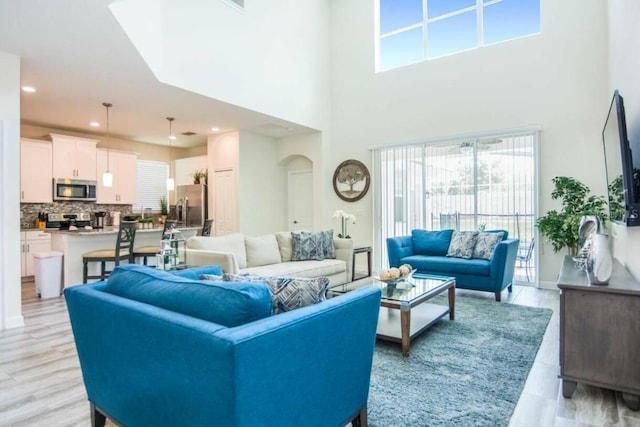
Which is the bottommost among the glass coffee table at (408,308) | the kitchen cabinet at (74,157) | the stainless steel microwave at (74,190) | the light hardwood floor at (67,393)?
the light hardwood floor at (67,393)

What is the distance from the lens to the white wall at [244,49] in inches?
168

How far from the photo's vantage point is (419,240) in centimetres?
548

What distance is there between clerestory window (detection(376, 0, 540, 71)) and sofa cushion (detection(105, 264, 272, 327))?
19.6 ft

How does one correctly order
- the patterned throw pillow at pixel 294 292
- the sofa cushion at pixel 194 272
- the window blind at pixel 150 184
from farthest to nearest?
the window blind at pixel 150 184 < the sofa cushion at pixel 194 272 < the patterned throw pillow at pixel 294 292

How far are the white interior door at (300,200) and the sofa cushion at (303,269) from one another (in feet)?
8.78

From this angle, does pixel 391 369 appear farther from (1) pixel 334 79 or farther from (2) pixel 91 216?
(2) pixel 91 216

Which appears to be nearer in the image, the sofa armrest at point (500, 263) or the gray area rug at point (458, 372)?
the gray area rug at point (458, 372)

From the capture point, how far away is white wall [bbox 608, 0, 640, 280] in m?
2.49

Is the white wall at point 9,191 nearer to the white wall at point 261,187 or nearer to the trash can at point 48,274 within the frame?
the trash can at point 48,274

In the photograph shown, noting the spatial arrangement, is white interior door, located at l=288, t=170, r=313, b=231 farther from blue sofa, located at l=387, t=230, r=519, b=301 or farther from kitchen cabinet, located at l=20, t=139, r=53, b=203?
kitchen cabinet, located at l=20, t=139, r=53, b=203

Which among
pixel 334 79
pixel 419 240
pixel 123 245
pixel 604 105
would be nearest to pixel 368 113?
pixel 334 79

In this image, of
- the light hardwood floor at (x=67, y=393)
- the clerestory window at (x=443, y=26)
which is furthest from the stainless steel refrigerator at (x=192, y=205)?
the clerestory window at (x=443, y=26)

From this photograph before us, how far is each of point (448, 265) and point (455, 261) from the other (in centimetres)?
10

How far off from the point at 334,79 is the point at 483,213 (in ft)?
12.5
